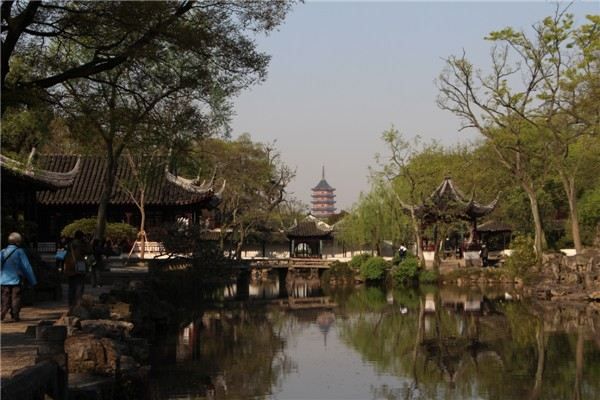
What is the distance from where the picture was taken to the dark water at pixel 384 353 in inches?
506

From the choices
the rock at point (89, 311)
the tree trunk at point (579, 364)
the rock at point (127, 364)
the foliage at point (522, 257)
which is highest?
the foliage at point (522, 257)

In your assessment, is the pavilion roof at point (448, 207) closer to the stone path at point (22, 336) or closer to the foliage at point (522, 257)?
the foliage at point (522, 257)

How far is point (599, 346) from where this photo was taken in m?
17.0

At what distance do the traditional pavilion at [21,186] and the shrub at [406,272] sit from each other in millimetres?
13920

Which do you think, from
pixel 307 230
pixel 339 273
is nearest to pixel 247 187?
pixel 307 230

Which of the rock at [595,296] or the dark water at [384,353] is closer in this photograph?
the dark water at [384,353]

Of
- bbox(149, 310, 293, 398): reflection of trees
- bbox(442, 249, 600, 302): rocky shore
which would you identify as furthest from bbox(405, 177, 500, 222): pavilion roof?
bbox(149, 310, 293, 398): reflection of trees

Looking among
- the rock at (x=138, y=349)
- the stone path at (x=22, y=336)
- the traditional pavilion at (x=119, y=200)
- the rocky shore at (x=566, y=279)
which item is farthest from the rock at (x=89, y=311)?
the traditional pavilion at (x=119, y=200)

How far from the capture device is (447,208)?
38.6 metres

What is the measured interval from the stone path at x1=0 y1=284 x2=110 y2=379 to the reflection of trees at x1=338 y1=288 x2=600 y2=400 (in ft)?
16.2

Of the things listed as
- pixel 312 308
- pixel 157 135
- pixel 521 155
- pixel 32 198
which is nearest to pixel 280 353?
pixel 157 135

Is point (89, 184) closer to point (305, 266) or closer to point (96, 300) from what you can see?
point (305, 266)

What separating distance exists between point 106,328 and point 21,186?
33.5 feet

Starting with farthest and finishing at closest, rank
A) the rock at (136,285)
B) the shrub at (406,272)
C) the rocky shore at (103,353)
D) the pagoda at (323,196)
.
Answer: the pagoda at (323,196), the shrub at (406,272), the rock at (136,285), the rocky shore at (103,353)
